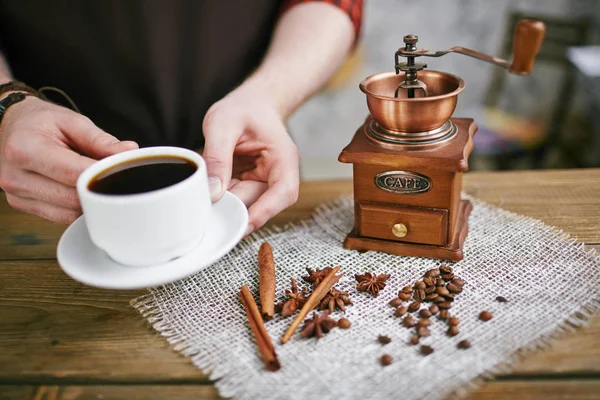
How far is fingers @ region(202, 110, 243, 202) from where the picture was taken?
1.09 meters

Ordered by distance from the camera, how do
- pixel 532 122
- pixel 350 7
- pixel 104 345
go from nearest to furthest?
pixel 104 345, pixel 350 7, pixel 532 122

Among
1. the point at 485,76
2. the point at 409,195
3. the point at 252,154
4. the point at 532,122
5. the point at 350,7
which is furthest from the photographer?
the point at 485,76

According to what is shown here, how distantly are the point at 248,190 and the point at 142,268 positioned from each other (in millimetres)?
375

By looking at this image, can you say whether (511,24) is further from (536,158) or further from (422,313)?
(422,313)

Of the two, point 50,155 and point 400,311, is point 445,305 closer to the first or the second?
point 400,311

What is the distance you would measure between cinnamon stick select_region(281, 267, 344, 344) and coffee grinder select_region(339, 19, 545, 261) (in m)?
0.15

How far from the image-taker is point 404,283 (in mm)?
1084

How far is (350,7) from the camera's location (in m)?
1.66

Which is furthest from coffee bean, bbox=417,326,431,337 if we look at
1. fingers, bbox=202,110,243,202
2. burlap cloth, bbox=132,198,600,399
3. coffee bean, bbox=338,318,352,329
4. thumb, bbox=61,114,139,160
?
thumb, bbox=61,114,139,160

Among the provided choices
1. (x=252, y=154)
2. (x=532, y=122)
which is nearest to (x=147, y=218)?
(x=252, y=154)

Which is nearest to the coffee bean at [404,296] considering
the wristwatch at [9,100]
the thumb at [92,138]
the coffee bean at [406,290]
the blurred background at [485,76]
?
the coffee bean at [406,290]

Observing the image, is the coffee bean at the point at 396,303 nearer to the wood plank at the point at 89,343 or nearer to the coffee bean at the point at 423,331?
the coffee bean at the point at 423,331

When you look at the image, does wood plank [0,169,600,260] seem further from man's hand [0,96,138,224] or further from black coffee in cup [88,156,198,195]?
black coffee in cup [88,156,198,195]

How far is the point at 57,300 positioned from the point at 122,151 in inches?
12.9
